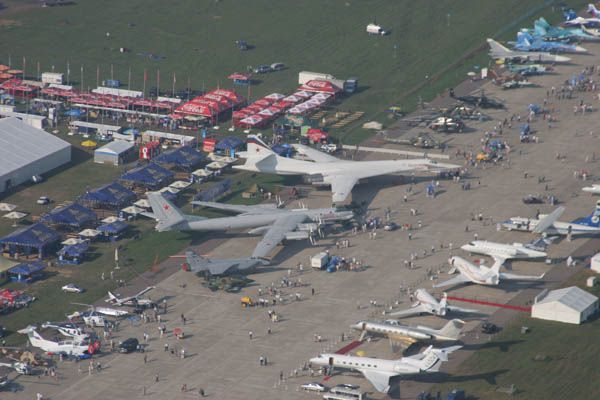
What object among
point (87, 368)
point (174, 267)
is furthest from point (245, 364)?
point (174, 267)

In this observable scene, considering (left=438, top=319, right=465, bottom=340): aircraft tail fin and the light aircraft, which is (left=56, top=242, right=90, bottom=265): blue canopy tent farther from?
the light aircraft

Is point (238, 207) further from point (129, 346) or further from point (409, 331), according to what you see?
point (409, 331)

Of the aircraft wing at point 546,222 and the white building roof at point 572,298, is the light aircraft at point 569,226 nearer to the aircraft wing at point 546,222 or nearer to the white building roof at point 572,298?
the aircraft wing at point 546,222

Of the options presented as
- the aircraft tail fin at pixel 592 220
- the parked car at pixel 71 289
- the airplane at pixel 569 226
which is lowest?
the parked car at pixel 71 289

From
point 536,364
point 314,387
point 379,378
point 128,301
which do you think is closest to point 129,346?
point 128,301

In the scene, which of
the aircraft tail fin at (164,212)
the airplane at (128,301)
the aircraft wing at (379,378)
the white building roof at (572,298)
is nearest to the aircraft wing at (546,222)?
the white building roof at (572,298)

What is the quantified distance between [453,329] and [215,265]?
3620cm

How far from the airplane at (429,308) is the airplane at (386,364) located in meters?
12.7

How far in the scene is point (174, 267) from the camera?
603 feet

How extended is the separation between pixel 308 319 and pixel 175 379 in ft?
71.0

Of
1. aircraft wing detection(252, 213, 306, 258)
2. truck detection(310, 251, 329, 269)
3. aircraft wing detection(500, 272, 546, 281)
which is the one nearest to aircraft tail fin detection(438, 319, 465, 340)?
aircraft wing detection(500, 272, 546, 281)

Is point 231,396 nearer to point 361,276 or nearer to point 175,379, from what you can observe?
point 175,379

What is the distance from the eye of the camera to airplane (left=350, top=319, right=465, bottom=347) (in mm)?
157125

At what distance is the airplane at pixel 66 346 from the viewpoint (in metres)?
159
